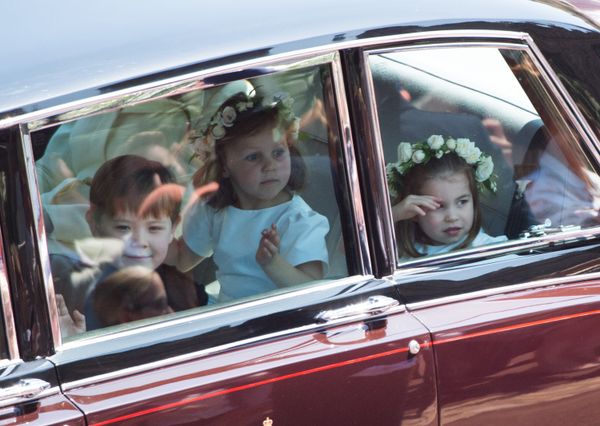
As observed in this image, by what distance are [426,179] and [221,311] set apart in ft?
2.15

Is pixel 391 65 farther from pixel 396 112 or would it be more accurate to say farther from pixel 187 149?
pixel 187 149

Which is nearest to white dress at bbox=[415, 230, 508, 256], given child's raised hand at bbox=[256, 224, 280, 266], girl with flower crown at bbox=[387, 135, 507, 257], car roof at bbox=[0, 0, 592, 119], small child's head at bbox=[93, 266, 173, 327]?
girl with flower crown at bbox=[387, 135, 507, 257]

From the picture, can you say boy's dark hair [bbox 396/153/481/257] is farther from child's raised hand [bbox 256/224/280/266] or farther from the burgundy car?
child's raised hand [bbox 256/224/280/266]

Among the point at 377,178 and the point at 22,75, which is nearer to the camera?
the point at 22,75

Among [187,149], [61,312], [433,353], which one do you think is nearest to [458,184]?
[433,353]

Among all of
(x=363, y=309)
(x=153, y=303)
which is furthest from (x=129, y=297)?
(x=363, y=309)

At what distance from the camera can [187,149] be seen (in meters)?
2.83

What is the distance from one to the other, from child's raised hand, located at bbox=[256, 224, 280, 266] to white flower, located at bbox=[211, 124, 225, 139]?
0.25m

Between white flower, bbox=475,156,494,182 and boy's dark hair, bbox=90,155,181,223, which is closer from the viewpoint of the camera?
boy's dark hair, bbox=90,155,181,223

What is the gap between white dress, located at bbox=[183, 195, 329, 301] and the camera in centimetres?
278

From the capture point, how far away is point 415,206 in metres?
2.92

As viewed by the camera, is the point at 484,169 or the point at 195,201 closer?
the point at 195,201

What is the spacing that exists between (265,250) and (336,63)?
18.8 inches

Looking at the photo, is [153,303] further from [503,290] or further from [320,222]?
[503,290]
